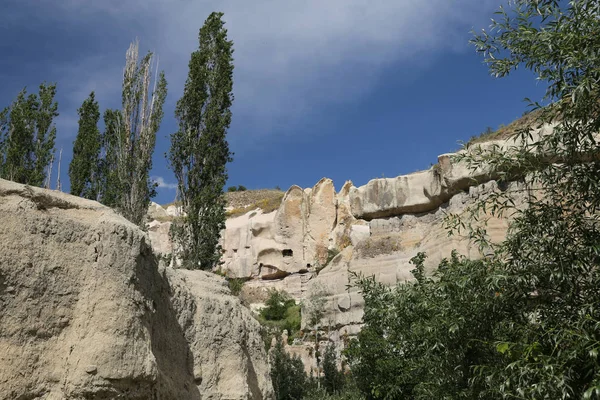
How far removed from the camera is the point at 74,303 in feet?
21.2

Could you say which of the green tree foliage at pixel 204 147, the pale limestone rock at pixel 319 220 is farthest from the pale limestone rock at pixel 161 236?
the green tree foliage at pixel 204 147

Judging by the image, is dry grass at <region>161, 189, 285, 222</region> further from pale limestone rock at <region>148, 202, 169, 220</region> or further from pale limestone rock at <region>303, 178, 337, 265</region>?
pale limestone rock at <region>303, 178, 337, 265</region>

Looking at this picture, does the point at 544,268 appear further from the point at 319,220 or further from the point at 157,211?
the point at 157,211

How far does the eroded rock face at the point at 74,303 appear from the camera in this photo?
19.6 ft

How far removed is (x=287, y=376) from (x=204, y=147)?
12.1 m

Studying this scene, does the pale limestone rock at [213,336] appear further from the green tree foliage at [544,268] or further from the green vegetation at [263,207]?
the green vegetation at [263,207]

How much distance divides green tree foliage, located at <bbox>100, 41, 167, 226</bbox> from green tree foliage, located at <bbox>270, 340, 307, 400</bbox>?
10130 mm

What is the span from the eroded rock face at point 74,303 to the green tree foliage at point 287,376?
21.3 meters

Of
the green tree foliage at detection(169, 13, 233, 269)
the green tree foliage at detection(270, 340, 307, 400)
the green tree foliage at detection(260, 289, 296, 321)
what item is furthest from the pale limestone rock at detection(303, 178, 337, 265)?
the green tree foliage at detection(169, 13, 233, 269)

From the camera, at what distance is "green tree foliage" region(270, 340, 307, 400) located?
2812cm

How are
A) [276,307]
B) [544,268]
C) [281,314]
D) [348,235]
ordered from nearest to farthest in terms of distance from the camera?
[544,268], [281,314], [276,307], [348,235]

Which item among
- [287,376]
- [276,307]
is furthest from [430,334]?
[276,307]

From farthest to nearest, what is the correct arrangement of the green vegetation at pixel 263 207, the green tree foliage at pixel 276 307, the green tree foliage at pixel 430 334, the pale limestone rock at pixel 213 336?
A: the green vegetation at pixel 263 207, the green tree foliage at pixel 276 307, the green tree foliage at pixel 430 334, the pale limestone rock at pixel 213 336

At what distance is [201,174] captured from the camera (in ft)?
71.8
